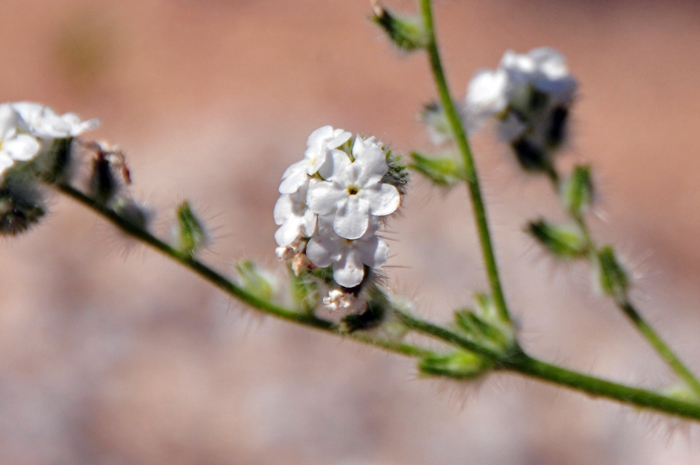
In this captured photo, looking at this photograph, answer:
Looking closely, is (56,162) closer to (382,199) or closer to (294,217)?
(294,217)

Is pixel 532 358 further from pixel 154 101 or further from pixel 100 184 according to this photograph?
pixel 154 101

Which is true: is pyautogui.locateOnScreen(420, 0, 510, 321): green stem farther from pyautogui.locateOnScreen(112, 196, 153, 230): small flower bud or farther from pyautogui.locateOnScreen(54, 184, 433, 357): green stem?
pyautogui.locateOnScreen(112, 196, 153, 230): small flower bud

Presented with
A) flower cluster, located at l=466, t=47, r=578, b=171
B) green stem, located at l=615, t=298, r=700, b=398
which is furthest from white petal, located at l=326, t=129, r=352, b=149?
green stem, located at l=615, t=298, r=700, b=398

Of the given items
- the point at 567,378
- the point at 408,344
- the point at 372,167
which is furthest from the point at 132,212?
the point at 567,378

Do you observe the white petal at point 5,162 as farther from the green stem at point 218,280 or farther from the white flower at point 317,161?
the white flower at point 317,161

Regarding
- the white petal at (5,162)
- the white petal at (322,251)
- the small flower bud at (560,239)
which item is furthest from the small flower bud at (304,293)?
the small flower bud at (560,239)

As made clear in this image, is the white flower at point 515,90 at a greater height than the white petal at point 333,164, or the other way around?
the white flower at point 515,90
